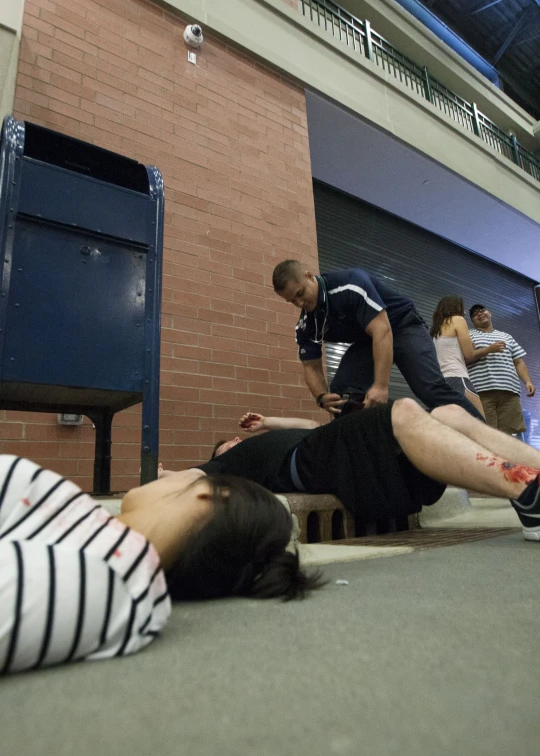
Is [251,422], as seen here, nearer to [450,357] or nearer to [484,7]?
[450,357]

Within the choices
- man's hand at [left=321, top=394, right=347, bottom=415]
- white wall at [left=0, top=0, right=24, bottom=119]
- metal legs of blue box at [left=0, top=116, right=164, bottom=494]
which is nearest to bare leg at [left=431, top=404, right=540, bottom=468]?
man's hand at [left=321, top=394, right=347, bottom=415]

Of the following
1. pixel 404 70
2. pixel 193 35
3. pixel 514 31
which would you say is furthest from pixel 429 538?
pixel 514 31

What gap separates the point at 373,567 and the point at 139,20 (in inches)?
150

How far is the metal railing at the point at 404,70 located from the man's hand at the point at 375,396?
413cm

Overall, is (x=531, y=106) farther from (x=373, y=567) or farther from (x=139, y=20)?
(x=373, y=567)

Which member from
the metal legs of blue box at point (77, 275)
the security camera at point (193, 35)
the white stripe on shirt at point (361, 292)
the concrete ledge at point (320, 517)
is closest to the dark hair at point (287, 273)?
the white stripe on shirt at point (361, 292)

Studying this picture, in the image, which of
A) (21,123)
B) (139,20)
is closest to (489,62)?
(139,20)

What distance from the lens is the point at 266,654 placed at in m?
0.63

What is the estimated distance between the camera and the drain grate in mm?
1726

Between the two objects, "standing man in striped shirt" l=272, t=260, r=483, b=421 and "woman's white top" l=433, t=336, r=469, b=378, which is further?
"woman's white top" l=433, t=336, r=469, b=378

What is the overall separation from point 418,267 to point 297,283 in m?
4.27

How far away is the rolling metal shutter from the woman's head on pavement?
7.36 feet

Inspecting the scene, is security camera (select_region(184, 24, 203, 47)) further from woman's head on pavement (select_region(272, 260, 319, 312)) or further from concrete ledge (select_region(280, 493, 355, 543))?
concrete ledge (select_region(280, 493, 355, 543))

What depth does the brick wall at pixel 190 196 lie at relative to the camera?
2840 mm
